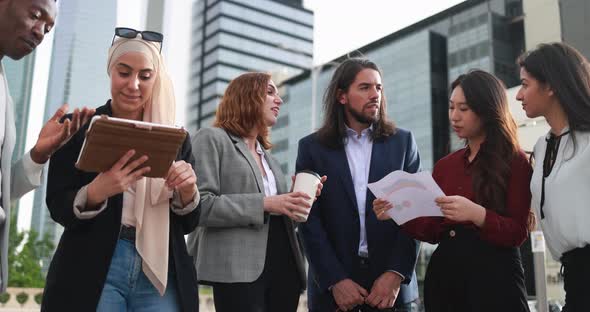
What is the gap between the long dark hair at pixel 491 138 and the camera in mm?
2607

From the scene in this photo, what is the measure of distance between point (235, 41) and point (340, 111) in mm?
84408

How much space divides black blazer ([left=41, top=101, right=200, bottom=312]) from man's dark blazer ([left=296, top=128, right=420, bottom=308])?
0.83 metres

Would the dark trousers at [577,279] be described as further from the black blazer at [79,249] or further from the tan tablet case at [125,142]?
the tan tablet case at [125,142]

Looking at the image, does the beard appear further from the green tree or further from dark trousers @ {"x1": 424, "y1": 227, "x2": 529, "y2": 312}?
the green tree

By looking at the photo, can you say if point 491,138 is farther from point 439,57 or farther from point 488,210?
point 439,57

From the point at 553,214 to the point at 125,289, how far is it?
174cm

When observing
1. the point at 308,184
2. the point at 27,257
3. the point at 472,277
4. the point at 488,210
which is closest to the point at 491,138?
the point at 488,210

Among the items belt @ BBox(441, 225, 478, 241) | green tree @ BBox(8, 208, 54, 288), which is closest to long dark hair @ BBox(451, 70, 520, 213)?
belt @ BBox(441, 225, 478, 241)

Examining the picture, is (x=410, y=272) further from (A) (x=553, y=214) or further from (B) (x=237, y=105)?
(B) (x=237, y=105)

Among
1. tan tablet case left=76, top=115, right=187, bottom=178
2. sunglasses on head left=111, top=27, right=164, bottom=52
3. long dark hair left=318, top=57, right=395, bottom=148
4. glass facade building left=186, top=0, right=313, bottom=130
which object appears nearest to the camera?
tan tablet case left=76, top=115, right=187, bottom=178

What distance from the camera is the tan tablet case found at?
70.1 inches

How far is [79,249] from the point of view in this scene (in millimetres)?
2043

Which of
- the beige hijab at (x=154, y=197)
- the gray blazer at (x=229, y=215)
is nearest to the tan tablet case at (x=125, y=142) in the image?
the beige hijab at (x=154, y=197)

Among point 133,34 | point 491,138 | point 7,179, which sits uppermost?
point 133,34
